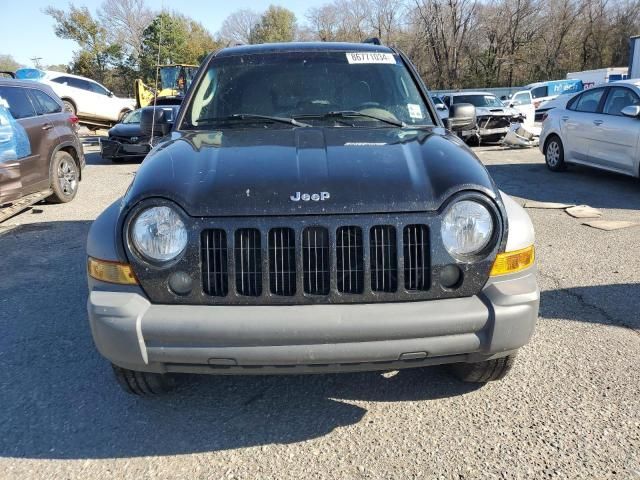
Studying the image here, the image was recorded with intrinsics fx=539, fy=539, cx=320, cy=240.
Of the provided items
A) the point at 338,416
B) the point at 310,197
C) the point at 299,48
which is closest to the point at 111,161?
the point at 299,48

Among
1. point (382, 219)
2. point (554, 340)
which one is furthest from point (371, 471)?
point (554, 340)

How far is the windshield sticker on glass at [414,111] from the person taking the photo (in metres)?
3.60

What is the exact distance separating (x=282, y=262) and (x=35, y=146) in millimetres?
6595

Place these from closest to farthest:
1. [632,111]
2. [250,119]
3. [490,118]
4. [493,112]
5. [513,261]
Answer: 1. [513,261]
2. [250,119]
3. [632,111]
4. [490,118]
5. [493,112]

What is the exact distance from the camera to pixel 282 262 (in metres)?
2.39

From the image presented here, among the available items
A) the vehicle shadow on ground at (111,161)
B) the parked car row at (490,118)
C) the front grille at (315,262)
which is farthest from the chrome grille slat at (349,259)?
the vehicle shadow on ground at (111,161)

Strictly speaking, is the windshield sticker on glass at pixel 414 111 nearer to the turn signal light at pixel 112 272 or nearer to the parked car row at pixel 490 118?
the turn signal light at pixel 112 272

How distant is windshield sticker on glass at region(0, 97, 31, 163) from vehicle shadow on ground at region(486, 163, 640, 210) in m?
7.29

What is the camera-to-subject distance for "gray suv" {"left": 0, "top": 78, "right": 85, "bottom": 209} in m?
6.95

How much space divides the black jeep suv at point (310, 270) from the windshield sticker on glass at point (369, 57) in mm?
1525

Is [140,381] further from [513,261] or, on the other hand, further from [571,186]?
[571,186]

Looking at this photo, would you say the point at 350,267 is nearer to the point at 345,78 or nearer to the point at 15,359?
the point at 345,78

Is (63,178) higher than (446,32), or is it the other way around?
(446,32)

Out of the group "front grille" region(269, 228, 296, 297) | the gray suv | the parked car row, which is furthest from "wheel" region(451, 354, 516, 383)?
the parked car row
